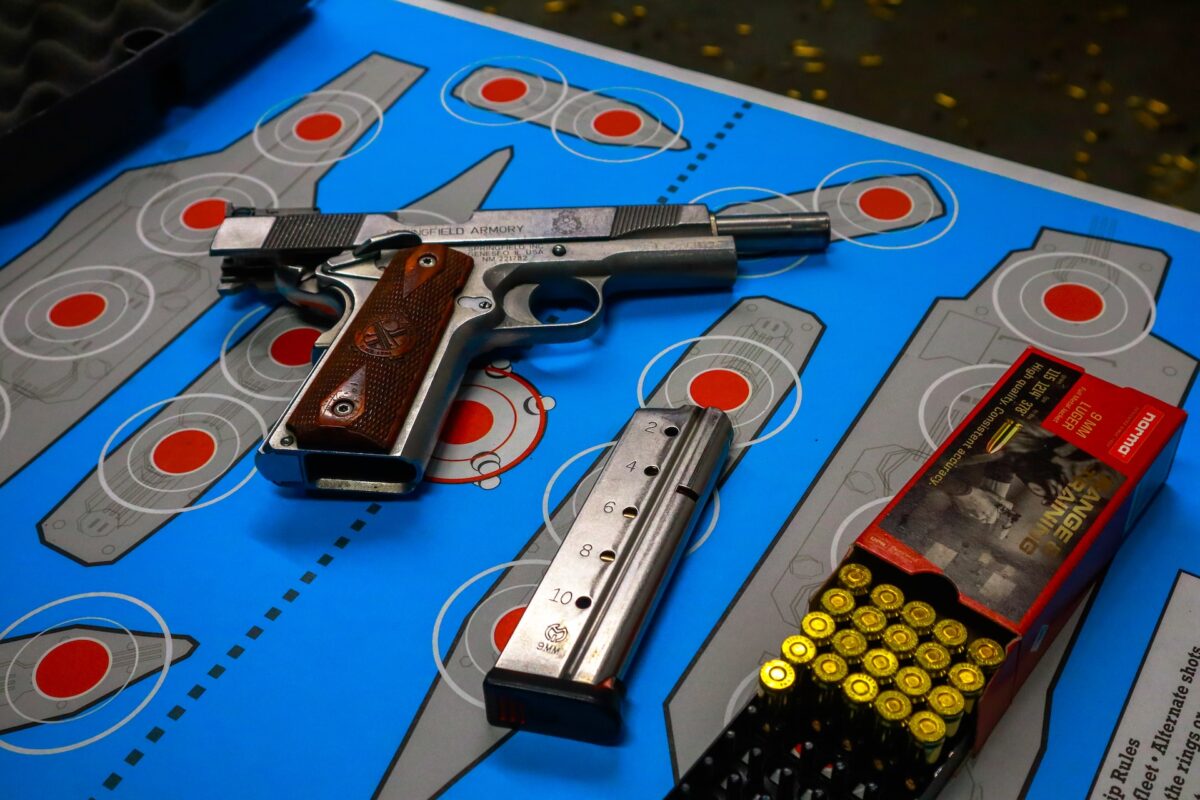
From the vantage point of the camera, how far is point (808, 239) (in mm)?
1919

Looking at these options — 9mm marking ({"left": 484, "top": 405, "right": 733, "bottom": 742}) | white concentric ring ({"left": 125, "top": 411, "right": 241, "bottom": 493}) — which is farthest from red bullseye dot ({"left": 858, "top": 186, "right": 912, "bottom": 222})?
white concentric ring ({"left": 125, "top": 411, "right": 241, "bottom": 493})

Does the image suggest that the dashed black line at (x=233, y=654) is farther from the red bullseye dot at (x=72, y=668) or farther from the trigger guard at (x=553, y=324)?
the trigger guard at (x=553, y=324)

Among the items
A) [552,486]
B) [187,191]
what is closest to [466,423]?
[552,486]

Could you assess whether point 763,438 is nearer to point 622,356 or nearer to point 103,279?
point 622,356

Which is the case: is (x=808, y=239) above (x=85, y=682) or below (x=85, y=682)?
above

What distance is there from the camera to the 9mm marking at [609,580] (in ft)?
4.38

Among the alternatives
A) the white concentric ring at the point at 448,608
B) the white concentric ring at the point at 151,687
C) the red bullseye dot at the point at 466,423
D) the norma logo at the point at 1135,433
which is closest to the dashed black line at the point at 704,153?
the red bullseye dot at the point at 466,423

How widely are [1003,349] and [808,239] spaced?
15.1 inches

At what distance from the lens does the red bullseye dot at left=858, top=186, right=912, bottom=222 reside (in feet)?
6.61

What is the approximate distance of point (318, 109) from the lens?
2305 millimetres

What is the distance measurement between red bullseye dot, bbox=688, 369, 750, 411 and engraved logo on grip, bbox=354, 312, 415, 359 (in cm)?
46

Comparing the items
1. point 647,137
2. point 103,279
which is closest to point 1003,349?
point 647,137

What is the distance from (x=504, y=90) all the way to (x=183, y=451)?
107 cm

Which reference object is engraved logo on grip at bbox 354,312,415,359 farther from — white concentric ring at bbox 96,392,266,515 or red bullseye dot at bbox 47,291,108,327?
red bullseye dot at bbox 47,291,108,327
